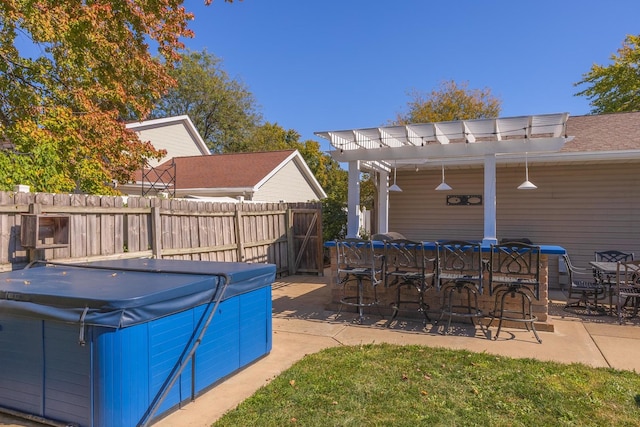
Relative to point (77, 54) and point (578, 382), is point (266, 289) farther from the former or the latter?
point (77, 54)

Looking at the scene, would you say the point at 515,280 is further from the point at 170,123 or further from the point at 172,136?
the point at 172,136

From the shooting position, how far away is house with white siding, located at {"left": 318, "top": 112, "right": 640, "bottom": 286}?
26.2 feet

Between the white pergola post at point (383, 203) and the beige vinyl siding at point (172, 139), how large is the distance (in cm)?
977

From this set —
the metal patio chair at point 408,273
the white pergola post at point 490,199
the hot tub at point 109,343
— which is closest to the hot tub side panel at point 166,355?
the hot tub at point 109,343

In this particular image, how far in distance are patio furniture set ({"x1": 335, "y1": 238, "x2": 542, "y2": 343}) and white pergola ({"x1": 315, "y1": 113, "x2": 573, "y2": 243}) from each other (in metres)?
0.99

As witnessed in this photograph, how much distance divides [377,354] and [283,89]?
2345 centimetres

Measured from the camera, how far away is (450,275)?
225 inches

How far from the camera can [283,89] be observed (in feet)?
84.4

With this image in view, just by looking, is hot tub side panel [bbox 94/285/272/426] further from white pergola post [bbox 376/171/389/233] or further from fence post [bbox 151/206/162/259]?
white pergola post [bbox 376/171/389/233]

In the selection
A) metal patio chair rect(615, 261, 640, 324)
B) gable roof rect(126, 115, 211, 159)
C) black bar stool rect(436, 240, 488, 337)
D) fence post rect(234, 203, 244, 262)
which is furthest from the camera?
gable roof rect(126, 115, 211, 159)

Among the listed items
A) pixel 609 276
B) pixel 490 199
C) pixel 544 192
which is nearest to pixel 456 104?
pixel 544 192

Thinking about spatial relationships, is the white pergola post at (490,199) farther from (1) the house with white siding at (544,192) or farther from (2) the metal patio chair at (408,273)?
Answer: (2) the metal patio chair at (408,273)

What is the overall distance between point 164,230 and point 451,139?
5.37m

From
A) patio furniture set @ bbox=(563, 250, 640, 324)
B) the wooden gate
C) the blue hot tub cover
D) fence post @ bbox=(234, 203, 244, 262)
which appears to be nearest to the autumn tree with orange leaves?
fence post @ bbox=(234, 203, 244, 262)
